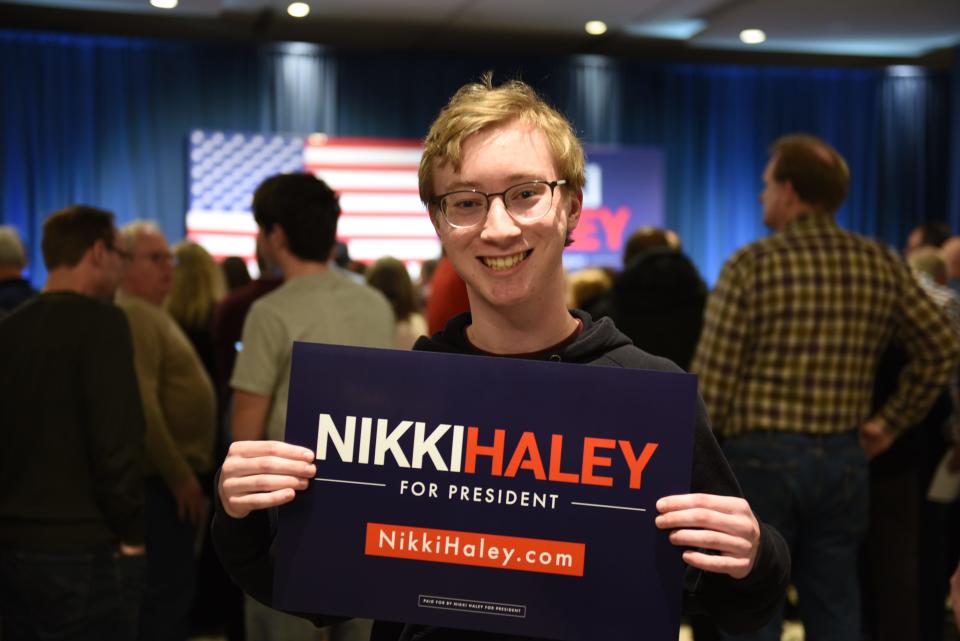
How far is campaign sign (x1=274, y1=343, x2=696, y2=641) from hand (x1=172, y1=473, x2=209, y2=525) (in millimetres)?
2198

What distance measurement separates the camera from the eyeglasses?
4.46 feet

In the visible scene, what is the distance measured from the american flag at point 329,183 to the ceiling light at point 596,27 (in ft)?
5.71

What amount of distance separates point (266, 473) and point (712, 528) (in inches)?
20.9

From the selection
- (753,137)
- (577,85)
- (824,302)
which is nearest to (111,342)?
(824,302)

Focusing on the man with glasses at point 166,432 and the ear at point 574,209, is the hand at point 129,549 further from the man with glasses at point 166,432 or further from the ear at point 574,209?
the ear at point 574,209

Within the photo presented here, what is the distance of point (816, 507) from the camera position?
2.83 meters

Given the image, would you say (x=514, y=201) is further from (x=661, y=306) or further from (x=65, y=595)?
(x=661, y=306)

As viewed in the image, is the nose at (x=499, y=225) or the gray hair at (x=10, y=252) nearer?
the nose at (x=499, y=225)

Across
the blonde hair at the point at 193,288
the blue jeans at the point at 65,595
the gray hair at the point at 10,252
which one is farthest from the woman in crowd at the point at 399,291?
the blue jeans at the point at 65,595

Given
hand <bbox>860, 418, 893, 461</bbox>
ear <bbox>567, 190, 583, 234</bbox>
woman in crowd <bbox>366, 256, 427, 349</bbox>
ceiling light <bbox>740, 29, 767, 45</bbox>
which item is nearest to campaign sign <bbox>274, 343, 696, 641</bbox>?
ear <bbox>567, 190, 583, 234</bbox>

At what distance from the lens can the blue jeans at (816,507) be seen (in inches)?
111

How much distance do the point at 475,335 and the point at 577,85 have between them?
878 cm

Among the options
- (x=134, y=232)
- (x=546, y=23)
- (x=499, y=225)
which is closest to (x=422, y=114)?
(x=546, y=23)

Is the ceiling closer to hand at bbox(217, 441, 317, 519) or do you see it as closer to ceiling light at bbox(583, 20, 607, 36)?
ceiling light at bbox(583, 20, 607, 36)
